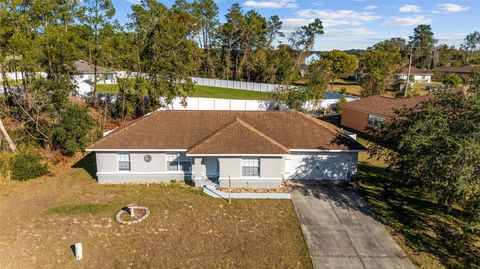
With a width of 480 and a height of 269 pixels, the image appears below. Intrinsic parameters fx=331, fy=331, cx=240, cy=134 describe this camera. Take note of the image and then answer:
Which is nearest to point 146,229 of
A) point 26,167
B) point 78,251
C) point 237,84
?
point 78,251

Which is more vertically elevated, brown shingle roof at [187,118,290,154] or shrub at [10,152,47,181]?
brown shingle roof at [187,118,290,154]

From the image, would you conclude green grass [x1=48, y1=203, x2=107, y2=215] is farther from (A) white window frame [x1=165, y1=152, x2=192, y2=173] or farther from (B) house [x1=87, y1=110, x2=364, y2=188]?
(A) white window frame [x1=165, y1=152, x2=192, y2=173]

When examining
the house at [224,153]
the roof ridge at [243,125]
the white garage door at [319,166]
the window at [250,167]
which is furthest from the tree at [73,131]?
the white garage door at [319,166]

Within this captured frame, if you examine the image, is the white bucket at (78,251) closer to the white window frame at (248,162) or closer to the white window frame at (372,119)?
the white window frame at (248,162)

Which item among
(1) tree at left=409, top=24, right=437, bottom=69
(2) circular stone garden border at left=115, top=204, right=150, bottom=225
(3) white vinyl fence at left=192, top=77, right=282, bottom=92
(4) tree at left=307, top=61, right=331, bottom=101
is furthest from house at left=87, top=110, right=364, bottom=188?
(1) tree at left=409, top=24, right=437, bottom=69

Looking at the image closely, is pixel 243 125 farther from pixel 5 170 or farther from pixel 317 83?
pixel 317 83

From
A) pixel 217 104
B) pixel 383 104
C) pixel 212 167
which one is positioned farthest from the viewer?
pixel 217 104

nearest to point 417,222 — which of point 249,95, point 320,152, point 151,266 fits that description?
point 320,152
